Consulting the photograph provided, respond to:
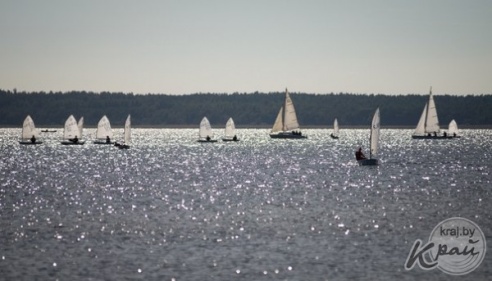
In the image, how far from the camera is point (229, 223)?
5109 centimetres

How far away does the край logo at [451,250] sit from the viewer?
36.9 meters

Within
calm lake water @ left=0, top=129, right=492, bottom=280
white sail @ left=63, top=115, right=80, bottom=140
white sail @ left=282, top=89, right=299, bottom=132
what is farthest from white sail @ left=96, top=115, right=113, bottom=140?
calm lake water @ left=0, top=129, right=492, bottom=280

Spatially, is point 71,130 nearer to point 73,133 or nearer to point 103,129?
point 73,133

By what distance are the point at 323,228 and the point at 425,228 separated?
17.7 ft

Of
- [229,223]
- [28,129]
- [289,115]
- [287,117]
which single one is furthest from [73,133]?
[229,223]

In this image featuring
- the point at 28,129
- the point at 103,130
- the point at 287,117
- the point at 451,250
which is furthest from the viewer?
the point at 28,129

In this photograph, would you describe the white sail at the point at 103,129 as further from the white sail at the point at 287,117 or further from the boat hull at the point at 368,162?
the boat hull at the point at 368,162

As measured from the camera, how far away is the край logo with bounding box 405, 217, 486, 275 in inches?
1452

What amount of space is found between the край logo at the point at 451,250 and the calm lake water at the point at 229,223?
535mm

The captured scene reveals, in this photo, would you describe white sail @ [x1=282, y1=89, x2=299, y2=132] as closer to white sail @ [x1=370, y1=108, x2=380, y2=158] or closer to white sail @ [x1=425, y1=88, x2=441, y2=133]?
white sail @ [x1=425, y1=88, x2=441, y2=133]

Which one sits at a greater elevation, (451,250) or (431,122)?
(431,122)

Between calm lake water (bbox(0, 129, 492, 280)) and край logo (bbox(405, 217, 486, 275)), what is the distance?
54 centimetres

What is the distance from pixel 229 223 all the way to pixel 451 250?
1505 cm

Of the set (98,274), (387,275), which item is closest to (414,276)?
(387,275)
